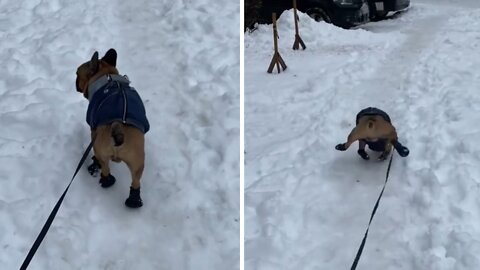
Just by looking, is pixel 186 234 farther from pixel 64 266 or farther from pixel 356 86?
pixel 356 86

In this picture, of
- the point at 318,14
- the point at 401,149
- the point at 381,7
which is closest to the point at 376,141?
the point at 401,149

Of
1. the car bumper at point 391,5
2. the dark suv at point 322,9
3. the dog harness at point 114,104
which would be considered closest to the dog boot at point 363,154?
the dog harness at point 114,104

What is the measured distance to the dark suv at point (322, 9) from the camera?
12.6 metres

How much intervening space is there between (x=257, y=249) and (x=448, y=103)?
363 cm

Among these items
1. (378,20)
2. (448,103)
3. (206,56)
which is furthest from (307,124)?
(378,20)

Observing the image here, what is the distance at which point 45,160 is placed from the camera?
4.46 meters

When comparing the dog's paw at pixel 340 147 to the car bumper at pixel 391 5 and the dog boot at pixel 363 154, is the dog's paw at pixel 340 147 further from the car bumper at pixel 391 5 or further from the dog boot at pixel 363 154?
the car bumper at pixel 391 5

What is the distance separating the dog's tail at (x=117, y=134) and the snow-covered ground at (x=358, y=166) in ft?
3.92

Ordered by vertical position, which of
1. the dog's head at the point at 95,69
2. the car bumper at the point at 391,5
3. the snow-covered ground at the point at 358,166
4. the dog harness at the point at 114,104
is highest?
the car bumper at the point at 391,5

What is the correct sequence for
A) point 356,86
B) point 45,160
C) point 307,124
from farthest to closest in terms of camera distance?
point 356,86 < point 307,124 < point 45,160

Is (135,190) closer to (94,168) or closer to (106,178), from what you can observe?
(106,178)

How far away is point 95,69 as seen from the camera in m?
4.34

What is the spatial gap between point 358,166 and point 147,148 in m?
1.92

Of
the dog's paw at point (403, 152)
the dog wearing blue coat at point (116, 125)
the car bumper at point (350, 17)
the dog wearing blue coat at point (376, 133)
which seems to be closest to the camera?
the dog wearing blue coat at point (116, 125)
